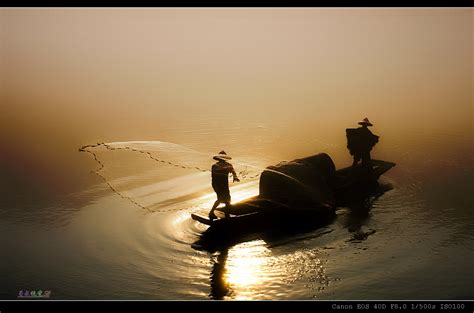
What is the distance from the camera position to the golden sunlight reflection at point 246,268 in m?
10.2

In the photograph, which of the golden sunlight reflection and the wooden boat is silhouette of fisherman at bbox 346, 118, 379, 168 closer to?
the wooden boat

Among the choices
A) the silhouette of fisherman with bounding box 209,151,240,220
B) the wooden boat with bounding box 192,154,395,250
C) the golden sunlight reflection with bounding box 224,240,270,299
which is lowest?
the golden sunlight reflection with bounding box 224,240,270,299

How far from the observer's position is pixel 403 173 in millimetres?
18500

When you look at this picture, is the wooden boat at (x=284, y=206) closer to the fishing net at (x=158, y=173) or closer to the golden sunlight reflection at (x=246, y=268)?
the golden sunlight reflection at (x=246, y=268)

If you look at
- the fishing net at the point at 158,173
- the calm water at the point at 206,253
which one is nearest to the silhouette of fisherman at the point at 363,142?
the calm water at the point at 206,253

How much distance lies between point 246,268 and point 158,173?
7691 millimetres

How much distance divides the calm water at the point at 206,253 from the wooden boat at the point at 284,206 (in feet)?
1.49

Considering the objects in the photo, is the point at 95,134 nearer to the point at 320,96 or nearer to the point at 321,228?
the point at 321,228

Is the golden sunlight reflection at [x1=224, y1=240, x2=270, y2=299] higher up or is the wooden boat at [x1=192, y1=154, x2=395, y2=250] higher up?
the wooden boat at [x1=192, y1=154, x2=395, y2=250]

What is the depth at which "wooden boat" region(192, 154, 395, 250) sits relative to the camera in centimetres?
1231

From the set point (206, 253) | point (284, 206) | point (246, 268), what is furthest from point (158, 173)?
point (246, 268)

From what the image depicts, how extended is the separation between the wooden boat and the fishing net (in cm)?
88
